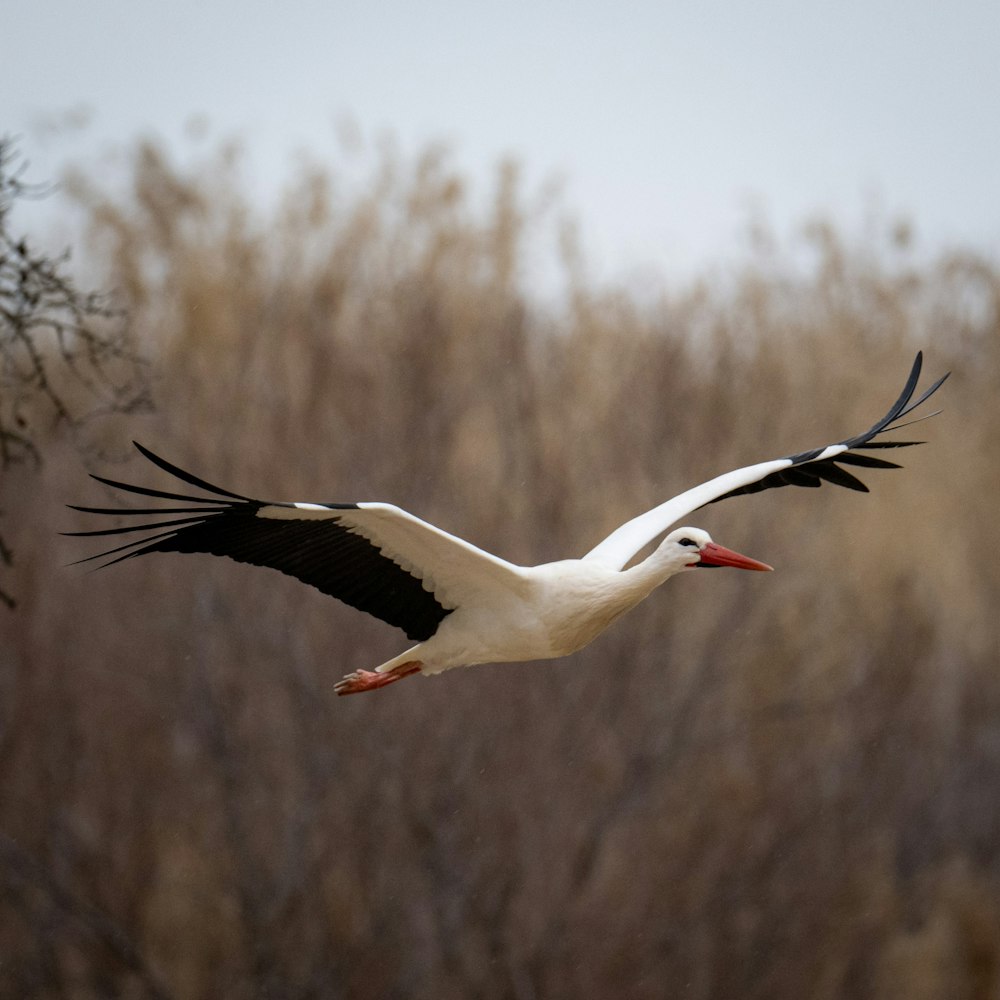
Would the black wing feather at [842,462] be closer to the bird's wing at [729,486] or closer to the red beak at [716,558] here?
the bird's wing at [729,486]

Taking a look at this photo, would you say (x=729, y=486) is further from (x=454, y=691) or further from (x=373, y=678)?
(x=454, y=691)

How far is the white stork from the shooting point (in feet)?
15.9

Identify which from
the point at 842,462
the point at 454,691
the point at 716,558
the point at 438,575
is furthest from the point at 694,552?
the point at 454,691

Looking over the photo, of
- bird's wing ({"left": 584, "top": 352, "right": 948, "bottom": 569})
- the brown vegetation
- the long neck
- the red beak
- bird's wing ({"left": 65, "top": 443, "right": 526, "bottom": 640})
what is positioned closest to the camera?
bird's wing ({"left": 65, "top": 443, "right": 526, "bottom": 640})

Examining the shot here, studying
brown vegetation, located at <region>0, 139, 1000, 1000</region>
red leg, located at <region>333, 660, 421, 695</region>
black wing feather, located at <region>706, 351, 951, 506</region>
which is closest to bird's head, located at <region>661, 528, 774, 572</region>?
black wing feather, located at <region>706, 351, 951, 506</region>

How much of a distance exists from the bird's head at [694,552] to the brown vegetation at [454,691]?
10520 millimetres

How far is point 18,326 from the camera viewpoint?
4.40 meters

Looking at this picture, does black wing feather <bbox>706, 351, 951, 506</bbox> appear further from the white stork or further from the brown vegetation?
the brown vegetation

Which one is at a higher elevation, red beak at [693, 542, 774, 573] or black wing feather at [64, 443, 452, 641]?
black wing feather at [64, 443, 452, 641]

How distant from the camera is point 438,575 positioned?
5.13m

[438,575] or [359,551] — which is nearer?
[438,575]

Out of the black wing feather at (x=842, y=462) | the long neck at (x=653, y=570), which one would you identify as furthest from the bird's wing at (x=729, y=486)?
the long neck at (x=653, y=570)

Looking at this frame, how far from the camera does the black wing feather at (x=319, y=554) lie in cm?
480

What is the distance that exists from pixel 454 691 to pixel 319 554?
11.1 metres
